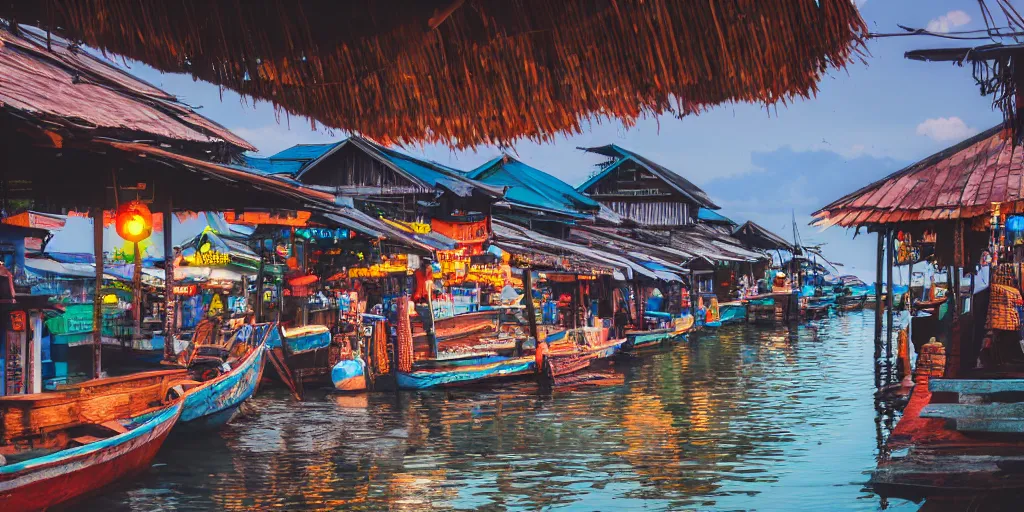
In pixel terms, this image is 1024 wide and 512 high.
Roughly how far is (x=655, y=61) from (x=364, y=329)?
1646 centimetres

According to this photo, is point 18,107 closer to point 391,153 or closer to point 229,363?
point 229,363

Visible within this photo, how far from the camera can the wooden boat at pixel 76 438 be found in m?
8.76

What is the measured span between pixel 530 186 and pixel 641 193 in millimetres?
14912

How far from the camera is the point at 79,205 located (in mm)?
14070

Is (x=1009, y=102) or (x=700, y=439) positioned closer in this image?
(x=1009, y=102)

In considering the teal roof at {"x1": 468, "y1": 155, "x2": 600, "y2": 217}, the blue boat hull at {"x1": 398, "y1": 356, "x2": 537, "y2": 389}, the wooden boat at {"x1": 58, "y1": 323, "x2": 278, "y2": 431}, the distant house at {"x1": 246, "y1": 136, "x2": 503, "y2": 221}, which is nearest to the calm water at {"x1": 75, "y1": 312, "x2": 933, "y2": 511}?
the blue boat hull at {"x1": 398, "y1": 356, "x2": 537, "y2": 389}

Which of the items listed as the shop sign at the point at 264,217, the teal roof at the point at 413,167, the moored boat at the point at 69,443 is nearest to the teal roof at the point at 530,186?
the teal roof at the point at 413,167

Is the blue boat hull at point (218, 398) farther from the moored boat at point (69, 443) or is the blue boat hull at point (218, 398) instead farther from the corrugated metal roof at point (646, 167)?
the corrugated metal roof at point (646, 167)

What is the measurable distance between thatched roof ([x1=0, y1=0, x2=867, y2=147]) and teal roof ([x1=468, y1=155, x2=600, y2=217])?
1126 inches

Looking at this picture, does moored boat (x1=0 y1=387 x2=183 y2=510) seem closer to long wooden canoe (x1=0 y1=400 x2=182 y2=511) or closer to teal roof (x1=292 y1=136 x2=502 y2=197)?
long wooden canoe (x1=0 y1=400 x2=182 y2=511)

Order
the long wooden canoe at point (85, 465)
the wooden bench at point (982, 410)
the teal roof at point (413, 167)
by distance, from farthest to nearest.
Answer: the teal roof at point (413, 167)
the wooden bench at point (982, 410)
the long wooden canoe at point (85, 465)

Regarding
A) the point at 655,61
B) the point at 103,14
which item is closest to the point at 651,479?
the point at 655,61

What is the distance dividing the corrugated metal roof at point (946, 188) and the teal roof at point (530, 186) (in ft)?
64.5

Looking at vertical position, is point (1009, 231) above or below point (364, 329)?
above
